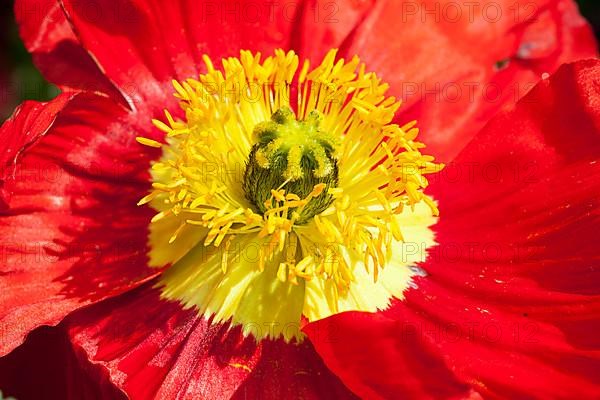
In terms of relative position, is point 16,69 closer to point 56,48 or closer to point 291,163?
point 56,48

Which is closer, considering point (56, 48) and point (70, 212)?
point (70, 212)

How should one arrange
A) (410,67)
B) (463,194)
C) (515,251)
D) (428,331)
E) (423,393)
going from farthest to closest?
(410,67) → (463,194) → (515,251) → (428,331) → (423,393)

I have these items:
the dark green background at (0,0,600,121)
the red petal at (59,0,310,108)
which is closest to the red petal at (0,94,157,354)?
the red petal at (59,0,310,108)

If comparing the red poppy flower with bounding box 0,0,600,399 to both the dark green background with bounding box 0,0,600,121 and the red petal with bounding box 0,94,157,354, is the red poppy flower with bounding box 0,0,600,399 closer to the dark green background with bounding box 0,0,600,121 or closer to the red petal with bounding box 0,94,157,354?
the red petal with bounding box 0,94,157,354

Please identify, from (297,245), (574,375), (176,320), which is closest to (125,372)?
(176,320)

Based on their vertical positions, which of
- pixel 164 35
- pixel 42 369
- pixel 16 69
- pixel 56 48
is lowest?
pixel 42 369

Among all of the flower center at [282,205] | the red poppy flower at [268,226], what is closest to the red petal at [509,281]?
the red poppy flower at [268,226]

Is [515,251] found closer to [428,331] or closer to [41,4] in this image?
[428,331]

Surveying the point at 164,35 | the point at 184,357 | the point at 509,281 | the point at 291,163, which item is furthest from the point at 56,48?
the point at 509,281

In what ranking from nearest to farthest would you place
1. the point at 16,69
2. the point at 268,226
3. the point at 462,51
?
the point at 268,226 < the point at 462,51 < the point at 16,69
